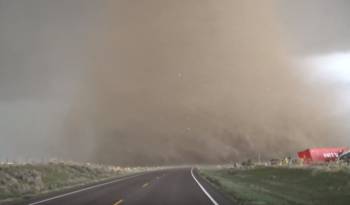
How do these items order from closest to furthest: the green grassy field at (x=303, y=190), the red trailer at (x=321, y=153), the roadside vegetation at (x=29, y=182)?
the green grassy field at (x=303, y=190), the roadside vegetation at (x=29, y=182), the red trailer at (x=321, y=153)

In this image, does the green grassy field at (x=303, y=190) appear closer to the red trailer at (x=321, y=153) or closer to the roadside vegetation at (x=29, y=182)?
the roadside vegetation at (x=29, y=182)

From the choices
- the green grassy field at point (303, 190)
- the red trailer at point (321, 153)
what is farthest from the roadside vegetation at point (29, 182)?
the red trailer at point (321, 153)

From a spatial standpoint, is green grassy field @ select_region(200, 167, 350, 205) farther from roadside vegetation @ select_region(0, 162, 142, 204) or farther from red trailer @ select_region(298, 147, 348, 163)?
red trailer @ select_region(298, 147, 348, 163)

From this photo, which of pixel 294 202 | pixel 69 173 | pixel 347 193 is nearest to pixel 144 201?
pixel 294 202

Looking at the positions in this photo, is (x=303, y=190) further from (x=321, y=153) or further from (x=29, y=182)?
(x=321, y=153)

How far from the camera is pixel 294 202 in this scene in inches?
870

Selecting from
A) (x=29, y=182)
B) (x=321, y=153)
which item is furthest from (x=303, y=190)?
(x=321, y=153)

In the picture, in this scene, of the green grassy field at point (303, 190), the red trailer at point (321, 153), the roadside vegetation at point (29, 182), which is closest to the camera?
the green grassy field at point (303, 190)

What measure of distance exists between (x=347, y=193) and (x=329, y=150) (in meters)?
48.0

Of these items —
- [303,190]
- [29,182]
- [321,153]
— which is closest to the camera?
[303,190]

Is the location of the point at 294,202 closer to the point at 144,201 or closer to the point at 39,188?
the point at 144,201

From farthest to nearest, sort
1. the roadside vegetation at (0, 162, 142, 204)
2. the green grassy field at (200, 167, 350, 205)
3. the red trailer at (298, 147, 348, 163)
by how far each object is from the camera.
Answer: the red trailer at (298, 147, 348, 163) < the roadside vegetation at (0, 162, 142, 204) < the green grassy field at (200, 167, 350, 205)

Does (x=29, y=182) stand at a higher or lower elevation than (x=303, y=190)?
higher

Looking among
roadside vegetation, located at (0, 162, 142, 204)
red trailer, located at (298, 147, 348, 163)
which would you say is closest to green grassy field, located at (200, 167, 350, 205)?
roadside vegetation, located at (0, 162, 142, 204)
